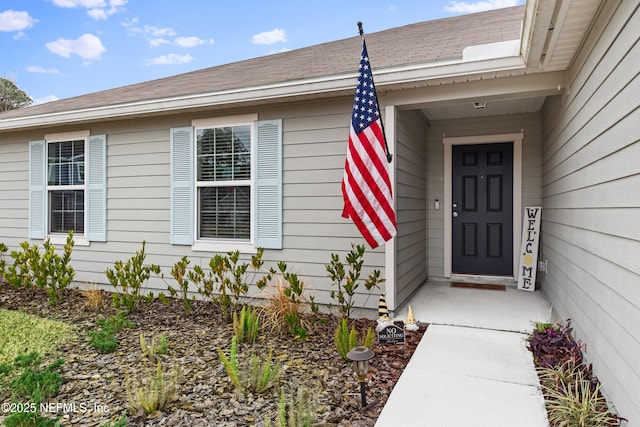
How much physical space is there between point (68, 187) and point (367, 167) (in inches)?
174

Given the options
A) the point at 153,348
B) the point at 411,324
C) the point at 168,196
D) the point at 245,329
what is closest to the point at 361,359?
the point at 245,329

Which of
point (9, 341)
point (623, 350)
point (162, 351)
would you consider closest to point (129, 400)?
point (162, 351)

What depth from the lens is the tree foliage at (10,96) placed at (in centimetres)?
1919

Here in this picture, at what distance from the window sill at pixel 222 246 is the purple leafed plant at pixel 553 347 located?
284 centimetres

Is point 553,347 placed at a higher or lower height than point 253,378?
higher

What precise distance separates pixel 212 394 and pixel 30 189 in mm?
4936

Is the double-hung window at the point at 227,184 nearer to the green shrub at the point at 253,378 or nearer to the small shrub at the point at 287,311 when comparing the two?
the small shrub at the point at 287,311

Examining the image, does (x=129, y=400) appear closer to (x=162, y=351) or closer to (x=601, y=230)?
(x=162, y=351)

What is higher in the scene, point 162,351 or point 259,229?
point 259,229

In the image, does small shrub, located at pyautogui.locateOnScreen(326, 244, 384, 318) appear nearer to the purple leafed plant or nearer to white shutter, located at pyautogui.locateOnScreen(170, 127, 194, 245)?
the purple leafed plant

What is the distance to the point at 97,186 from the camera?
5.27 m

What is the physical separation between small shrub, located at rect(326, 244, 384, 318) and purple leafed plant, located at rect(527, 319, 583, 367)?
4.34ft

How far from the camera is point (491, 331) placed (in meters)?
3.49

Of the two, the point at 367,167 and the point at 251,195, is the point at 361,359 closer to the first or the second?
the point at 367,167
